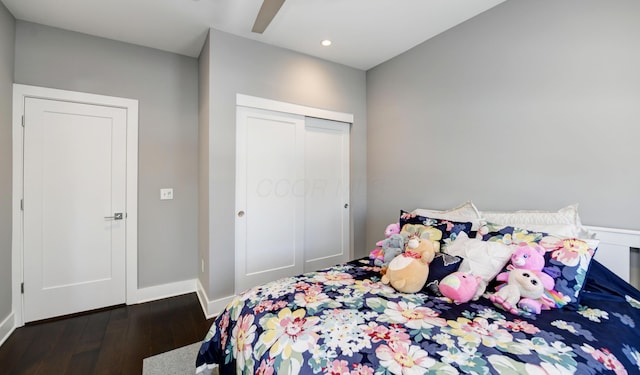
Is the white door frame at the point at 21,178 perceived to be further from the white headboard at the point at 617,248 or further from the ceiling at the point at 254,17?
the white headboard at the point at 617,248

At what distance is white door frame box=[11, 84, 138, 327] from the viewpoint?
2238mm

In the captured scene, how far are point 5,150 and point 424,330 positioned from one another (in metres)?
3.21

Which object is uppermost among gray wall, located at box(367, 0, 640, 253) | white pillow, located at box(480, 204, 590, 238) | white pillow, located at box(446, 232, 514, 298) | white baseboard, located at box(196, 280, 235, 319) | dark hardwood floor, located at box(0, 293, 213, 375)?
gray wall, located at box(367, 0, 640, 253)

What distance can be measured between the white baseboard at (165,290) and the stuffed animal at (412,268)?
2347 mm

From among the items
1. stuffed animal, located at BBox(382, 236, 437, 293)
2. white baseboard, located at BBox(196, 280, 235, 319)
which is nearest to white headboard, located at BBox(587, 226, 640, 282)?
stuffed animal, located at BBox(382, 236, 437, 293)

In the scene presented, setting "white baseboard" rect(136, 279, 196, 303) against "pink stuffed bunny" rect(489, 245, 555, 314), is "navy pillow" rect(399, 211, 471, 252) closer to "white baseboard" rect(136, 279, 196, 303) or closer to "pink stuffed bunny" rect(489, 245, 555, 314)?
"pink stuffed bunny" rect(489, 245, 555, 314)

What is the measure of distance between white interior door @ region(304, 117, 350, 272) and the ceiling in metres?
0.97

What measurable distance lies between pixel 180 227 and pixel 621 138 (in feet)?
12.2

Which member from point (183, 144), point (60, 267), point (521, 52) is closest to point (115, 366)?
point (60, 267)

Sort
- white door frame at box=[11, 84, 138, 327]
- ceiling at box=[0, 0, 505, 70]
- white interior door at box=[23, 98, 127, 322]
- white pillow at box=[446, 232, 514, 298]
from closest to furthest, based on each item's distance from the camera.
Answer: white pillow at box=[446, 232, 514, 298] → ceiling at box=[0, 0, 505, 70] → white door frame at box=[11, 84, 138, 327] → white interior door at box=[23, 98, 127, 322]

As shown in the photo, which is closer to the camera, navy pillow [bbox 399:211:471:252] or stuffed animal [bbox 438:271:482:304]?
stuffed animal [bbox 438:271:482:304]

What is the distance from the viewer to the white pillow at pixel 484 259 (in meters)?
1.53

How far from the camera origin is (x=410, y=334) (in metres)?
1.10

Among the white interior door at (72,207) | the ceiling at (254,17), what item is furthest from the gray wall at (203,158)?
the white interior door at (72,207)
